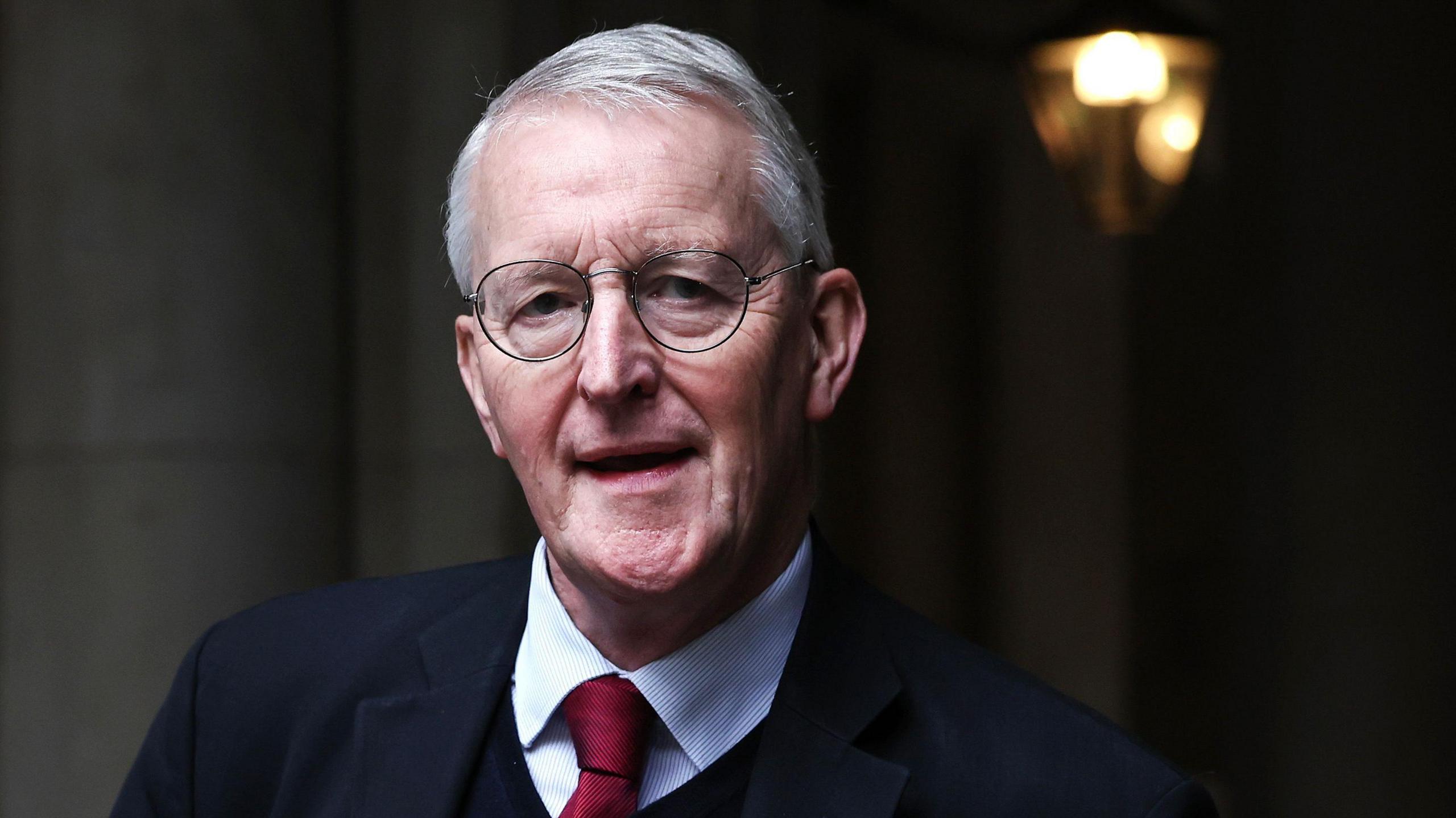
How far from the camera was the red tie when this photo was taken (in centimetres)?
163

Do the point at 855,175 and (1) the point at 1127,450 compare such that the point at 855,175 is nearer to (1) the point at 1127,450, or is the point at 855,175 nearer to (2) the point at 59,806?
(1) the point at 1127,450

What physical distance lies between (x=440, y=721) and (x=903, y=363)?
2340 mm

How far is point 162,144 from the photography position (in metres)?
3.37

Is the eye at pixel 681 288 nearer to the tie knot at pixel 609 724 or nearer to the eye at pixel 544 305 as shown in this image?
the eye at pixel 544 305

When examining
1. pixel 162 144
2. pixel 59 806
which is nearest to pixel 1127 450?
pixel 162 144

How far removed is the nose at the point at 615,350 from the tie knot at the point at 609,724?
0.38m

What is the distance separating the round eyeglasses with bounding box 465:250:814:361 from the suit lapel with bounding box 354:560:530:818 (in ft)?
1.49

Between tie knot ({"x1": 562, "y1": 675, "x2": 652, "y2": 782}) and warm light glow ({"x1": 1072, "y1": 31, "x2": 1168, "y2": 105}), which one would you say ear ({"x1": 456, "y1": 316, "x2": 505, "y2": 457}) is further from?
warm light glow ({"x1": 1072, "y1": 31, "x2": 1168, "y2": 105})

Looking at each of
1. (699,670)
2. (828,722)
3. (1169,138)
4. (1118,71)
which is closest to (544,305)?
(699,670)

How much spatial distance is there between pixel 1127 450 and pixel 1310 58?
44.4 inches

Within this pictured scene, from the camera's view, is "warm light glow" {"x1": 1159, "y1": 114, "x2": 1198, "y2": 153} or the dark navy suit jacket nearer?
the dark navy suit jacket

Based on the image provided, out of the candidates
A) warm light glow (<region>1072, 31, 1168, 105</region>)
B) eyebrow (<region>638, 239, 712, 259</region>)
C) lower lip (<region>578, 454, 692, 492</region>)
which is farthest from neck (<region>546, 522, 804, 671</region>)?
warm light glow (<region>1072, 31, 1168, 105</region>)

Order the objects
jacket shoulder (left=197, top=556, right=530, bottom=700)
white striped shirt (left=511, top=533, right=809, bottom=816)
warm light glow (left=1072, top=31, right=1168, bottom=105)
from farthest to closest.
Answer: warm light glow (left=1072, top=31, right=1168, bottom=105) → jacket shoulder (left=197, top=556, right=530, bottom=700) → white striped shirt (left=511, top=533, right=809, bottom=816)

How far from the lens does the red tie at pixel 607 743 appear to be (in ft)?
5.33
